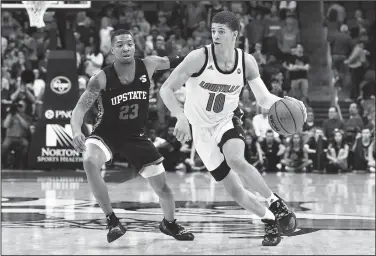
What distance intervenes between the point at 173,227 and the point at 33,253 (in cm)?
407

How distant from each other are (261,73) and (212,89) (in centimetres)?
1299

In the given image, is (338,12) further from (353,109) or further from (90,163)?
(90,163)

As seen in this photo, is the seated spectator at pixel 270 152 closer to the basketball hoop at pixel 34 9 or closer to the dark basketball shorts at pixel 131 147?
the basketball hoop at pixel 34 9

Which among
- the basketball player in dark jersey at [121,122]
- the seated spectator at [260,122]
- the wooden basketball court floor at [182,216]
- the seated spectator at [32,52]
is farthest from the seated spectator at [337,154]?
the basketball player in dark jersey at [121,122]

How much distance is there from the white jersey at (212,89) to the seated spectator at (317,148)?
503 inches

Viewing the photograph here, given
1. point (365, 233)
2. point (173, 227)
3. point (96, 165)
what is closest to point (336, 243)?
point (365, 233)

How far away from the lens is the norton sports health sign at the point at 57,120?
1906cm

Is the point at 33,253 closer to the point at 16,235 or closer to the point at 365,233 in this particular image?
the point at 16,235

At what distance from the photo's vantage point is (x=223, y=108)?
7.88 meters

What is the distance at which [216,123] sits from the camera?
8.16 m

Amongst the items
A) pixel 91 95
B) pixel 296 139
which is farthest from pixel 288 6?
pixel 91 95

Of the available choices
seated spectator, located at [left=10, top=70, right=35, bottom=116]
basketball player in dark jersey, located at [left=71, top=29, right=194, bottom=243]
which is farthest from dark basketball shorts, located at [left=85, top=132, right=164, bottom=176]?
seated spectator, located at [left=10, top=70, right=35, bottom=116]

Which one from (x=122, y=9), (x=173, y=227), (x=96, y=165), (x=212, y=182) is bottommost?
(x=212, y=182)

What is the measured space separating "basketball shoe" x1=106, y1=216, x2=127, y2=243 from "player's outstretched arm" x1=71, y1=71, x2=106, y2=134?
1.01 m
